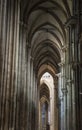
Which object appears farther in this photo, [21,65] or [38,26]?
[38,26]

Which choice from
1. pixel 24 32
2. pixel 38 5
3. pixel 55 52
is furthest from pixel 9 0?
pixel 55 52

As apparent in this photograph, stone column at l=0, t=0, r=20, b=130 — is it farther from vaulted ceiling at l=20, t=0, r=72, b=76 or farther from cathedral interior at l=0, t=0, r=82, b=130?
vaulted ceiling at l=20, t=0, r=72, b=76

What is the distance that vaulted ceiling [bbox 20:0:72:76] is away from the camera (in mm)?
27859

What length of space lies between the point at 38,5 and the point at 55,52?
581 inches

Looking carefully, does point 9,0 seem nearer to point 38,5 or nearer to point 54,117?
point 38,5

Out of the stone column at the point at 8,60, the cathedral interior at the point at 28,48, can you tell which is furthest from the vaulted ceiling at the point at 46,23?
the stone column at the point at 8,60

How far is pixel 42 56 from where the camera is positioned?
46.2 metres

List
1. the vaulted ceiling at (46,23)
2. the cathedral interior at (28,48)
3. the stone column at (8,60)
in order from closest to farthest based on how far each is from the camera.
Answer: the stone column at (8,60), the cathedral interior at (28,48), the vaulted ceiling at (46,23)

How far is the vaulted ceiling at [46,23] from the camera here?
27.9 m

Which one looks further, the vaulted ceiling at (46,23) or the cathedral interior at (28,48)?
the vaulted ceiling at (46,23)

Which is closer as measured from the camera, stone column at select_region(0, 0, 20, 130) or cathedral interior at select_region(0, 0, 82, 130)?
stone column at select_region(0, 0, 20, 130)

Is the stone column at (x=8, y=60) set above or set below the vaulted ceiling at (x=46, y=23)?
below

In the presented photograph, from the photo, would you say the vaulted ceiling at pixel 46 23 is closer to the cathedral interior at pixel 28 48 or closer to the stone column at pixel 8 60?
the cathedral interior at pixel 28 48

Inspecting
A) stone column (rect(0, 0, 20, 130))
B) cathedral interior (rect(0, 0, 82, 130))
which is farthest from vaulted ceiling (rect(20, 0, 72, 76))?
stone column (rect(0, 0, 20, 130))
